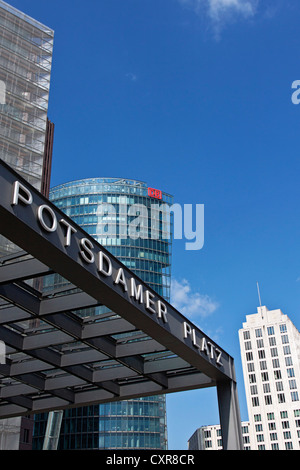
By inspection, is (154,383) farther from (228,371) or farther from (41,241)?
(41,241)

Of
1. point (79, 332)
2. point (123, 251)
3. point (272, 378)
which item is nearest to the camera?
point (79, 332)

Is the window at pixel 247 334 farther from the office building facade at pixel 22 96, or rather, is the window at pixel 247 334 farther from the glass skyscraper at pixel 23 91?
the glass skyscraper at pixel 23 91

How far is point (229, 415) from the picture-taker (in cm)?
1636

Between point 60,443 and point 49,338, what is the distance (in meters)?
97.3

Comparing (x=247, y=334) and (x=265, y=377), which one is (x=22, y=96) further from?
(x=247, y=334)

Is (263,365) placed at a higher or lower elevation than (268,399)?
higher

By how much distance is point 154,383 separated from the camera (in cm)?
1784

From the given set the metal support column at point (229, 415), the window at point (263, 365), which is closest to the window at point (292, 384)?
the window at point (263, 365)

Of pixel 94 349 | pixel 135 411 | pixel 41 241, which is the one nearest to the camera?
pixel 41 241

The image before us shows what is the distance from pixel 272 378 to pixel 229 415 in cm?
13392

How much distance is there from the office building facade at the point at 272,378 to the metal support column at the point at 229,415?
125270 millimetres

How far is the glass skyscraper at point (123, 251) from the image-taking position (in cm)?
10075

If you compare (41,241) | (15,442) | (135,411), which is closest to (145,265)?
(135,411)

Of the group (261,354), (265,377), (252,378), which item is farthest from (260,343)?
(252,378)
